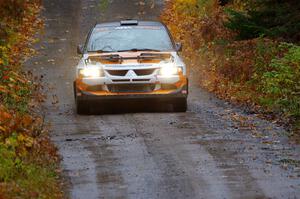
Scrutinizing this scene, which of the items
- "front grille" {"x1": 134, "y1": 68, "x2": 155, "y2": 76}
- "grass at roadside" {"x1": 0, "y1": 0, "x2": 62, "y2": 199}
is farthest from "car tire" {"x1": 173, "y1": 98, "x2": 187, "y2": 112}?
"grass at roadside" {"x1": 0, "y1": 0, "x2": 62, "y2": 199}

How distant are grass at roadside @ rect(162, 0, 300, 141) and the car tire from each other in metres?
1.53

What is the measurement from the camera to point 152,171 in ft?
38.8

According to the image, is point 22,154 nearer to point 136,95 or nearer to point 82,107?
point 136,95

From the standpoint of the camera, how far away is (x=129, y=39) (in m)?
18.6

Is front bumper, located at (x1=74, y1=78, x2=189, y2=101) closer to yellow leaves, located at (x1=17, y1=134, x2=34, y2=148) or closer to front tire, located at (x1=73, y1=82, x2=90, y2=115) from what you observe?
front tire, located at (x1=73, y1=82, x2=90, y2=115)

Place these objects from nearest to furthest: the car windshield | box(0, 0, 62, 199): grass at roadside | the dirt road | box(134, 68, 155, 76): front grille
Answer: box(0, 0, 62, 199): grass at roadside < the dirt road < box(134, 68, 155, 76): front grille < the car windshield

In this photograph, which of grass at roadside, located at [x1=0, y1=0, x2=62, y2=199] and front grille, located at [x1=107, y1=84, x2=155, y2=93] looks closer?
grass at roadside, located at [x1=0, y1=0, x2=62, y2=199]

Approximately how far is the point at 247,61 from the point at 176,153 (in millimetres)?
9105

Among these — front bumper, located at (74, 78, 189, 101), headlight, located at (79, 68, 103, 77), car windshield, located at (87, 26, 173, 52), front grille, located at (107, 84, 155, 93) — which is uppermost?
car windshield, located at (87, 26, 173, 52)

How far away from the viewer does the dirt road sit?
1077 centimetres

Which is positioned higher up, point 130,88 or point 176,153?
point 176,153

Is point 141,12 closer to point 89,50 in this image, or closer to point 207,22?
point 207,22

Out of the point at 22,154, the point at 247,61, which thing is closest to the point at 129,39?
the point at 247,61

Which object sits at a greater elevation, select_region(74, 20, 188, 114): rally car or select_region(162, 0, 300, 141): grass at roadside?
select_region(74, 20, 188, 114): rally car
